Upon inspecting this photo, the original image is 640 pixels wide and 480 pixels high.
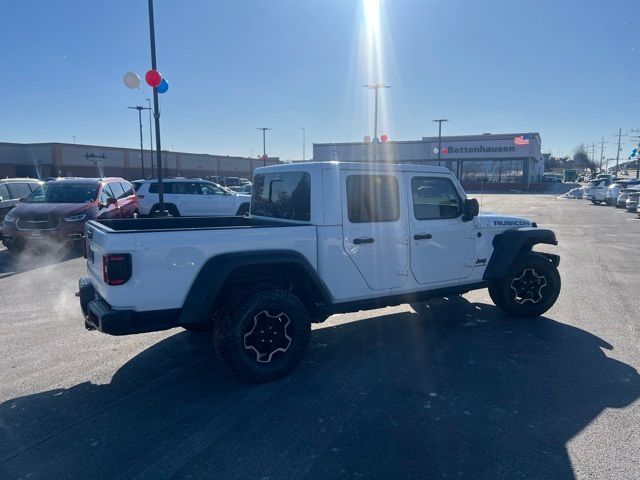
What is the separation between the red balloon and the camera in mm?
10875

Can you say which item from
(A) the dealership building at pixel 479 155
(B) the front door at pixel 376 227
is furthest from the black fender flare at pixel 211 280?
(A) the dealership building at pixel 479 155

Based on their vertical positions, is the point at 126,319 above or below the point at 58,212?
below

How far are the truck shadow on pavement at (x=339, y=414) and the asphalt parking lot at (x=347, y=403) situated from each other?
0.01m

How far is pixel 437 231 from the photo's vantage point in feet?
16.7

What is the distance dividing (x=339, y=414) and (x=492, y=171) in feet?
200

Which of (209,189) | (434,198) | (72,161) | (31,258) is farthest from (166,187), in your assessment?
(72,161)

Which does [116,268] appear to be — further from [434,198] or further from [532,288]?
[532,288]

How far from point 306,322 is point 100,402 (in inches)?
71.2

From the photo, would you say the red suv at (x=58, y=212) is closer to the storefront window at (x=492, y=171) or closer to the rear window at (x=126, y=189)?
the rear window at (x=126, y=189)

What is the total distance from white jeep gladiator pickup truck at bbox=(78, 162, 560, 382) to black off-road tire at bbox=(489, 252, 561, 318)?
13 mm

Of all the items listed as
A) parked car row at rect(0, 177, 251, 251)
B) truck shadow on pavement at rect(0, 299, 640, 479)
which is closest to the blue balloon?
parked car row at rect(0, 177, 251, 251)

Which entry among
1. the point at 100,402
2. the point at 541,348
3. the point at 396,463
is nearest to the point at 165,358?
the point at 100,402

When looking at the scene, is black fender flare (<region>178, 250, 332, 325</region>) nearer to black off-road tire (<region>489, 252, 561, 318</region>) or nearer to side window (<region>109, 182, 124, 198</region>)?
black off-road tire (<region>489, 252, 561, 318</region>)

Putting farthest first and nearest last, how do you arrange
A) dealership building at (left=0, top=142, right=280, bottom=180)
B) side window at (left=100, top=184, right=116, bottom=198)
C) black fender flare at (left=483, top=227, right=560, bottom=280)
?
1. dealership building at (left=0, top=142, right=280, bottom=180)
2. side window at (left=100, top=184, right=116, bottom=198)
3. black fender flare at (left=483, top=227, right=560, bottom=280)
